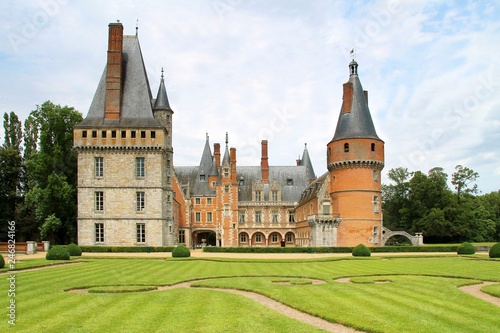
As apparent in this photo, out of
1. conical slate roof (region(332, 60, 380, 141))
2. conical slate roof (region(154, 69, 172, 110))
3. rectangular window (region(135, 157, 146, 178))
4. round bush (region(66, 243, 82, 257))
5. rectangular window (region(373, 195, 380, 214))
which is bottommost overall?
round bush (region(66, 243, 82, 257))

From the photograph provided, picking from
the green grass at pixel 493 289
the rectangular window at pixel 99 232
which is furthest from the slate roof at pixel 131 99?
the green grass at pixel 493 289

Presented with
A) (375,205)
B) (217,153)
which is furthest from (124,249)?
(217,153)

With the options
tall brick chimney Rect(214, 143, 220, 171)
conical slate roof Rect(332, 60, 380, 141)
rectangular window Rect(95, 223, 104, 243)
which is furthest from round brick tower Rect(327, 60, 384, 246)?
rectangular window Rect(95, 223, 104, 243)

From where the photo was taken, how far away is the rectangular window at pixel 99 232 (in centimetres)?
4225

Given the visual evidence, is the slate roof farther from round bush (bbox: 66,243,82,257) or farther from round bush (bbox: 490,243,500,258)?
round bush (bbox: 490,243,500,258)

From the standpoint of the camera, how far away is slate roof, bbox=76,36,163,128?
43188 mm

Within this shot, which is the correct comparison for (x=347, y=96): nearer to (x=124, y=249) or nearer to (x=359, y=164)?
(x=359, y=164)

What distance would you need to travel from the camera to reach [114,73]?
143ft

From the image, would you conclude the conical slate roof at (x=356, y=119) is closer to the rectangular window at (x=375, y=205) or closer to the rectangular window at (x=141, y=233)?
the rectangular window at (x=375, y=205)

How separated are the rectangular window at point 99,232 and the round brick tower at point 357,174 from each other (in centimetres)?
2184

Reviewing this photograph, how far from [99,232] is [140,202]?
433 centimetres

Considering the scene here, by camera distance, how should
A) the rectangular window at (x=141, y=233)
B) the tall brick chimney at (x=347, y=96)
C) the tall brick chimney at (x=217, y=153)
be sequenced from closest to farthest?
1. the rectangular window at (x=141, y=233)
2. the tall brick chimney at (x=347, y=96)
3. the tall brick chimney at (x=217, y=153)

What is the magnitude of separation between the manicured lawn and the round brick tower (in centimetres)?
2701

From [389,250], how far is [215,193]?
28.2 metres
